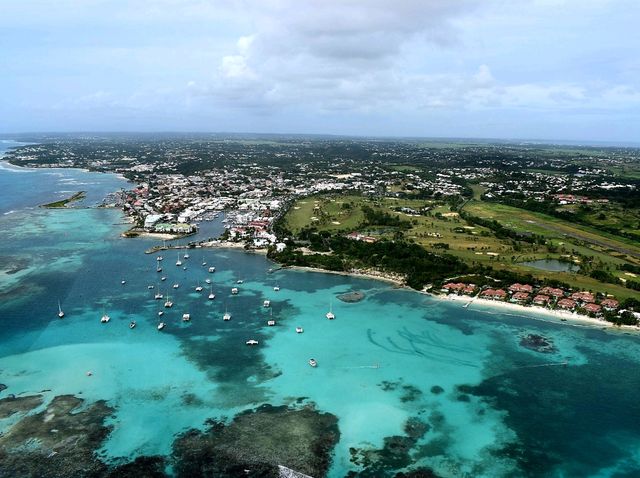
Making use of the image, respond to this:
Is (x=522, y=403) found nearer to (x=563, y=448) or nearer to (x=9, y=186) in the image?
(x=563, y=448)

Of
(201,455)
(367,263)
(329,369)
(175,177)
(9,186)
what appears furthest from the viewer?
(175,177)

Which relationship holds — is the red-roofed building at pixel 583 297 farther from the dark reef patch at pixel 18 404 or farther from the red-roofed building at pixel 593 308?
the dark reef patch at pixel 18 404

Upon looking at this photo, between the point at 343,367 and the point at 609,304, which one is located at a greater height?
the point at 609,304

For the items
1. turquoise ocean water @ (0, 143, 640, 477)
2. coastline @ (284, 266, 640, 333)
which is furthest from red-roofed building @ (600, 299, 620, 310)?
turquoise ocean water @ (0, 143, 640, 477)

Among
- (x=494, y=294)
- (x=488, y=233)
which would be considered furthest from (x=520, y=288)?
(x=488, y=233)

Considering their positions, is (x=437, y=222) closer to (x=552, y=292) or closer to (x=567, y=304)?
(x=552, y=292)

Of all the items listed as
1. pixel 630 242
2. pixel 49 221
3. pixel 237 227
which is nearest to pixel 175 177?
pixel 49 221

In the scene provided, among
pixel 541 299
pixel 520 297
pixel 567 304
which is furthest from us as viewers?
pixel 520 297

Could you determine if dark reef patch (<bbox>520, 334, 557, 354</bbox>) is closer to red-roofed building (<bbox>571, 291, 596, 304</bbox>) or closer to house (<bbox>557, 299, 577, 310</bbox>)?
house (<bbox>557, 299, 577, 310</bbox>)
